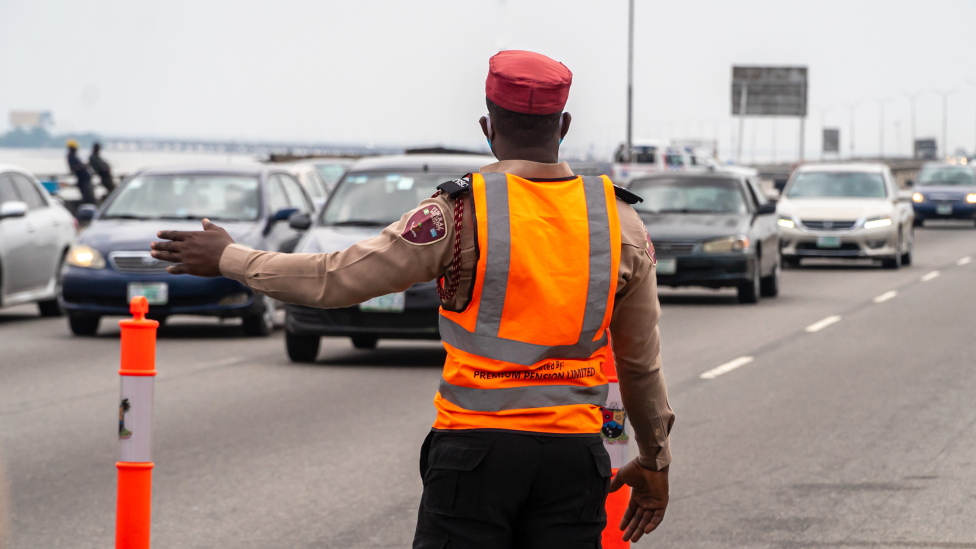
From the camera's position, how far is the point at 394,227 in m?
3.03

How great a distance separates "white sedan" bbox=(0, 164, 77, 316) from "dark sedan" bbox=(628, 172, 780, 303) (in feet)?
22.2

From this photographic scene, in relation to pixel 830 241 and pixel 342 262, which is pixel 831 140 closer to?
pixel 830 241

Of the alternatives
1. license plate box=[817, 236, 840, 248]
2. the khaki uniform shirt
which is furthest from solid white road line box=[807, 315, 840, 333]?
the khaki uniform shirt

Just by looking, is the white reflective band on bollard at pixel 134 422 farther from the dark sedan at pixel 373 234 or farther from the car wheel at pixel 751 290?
the car wheel at pixel 751 290

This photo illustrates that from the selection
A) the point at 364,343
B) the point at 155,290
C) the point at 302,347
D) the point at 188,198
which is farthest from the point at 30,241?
the point at 302,347

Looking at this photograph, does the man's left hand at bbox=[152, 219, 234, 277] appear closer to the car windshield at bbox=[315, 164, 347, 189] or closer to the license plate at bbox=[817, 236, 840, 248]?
the license plate at bbox=[817, 236, 840, 248]

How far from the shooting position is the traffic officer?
2951 mm

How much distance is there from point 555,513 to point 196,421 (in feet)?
20.5

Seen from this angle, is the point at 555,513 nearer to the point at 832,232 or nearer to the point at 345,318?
the point at 345,318

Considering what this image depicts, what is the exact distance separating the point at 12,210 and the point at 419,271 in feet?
41.5

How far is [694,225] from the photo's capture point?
17.8 metres

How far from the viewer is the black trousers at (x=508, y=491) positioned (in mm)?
2938

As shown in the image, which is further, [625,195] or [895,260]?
[895,260]

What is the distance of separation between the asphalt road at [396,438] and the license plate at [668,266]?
2540mm
